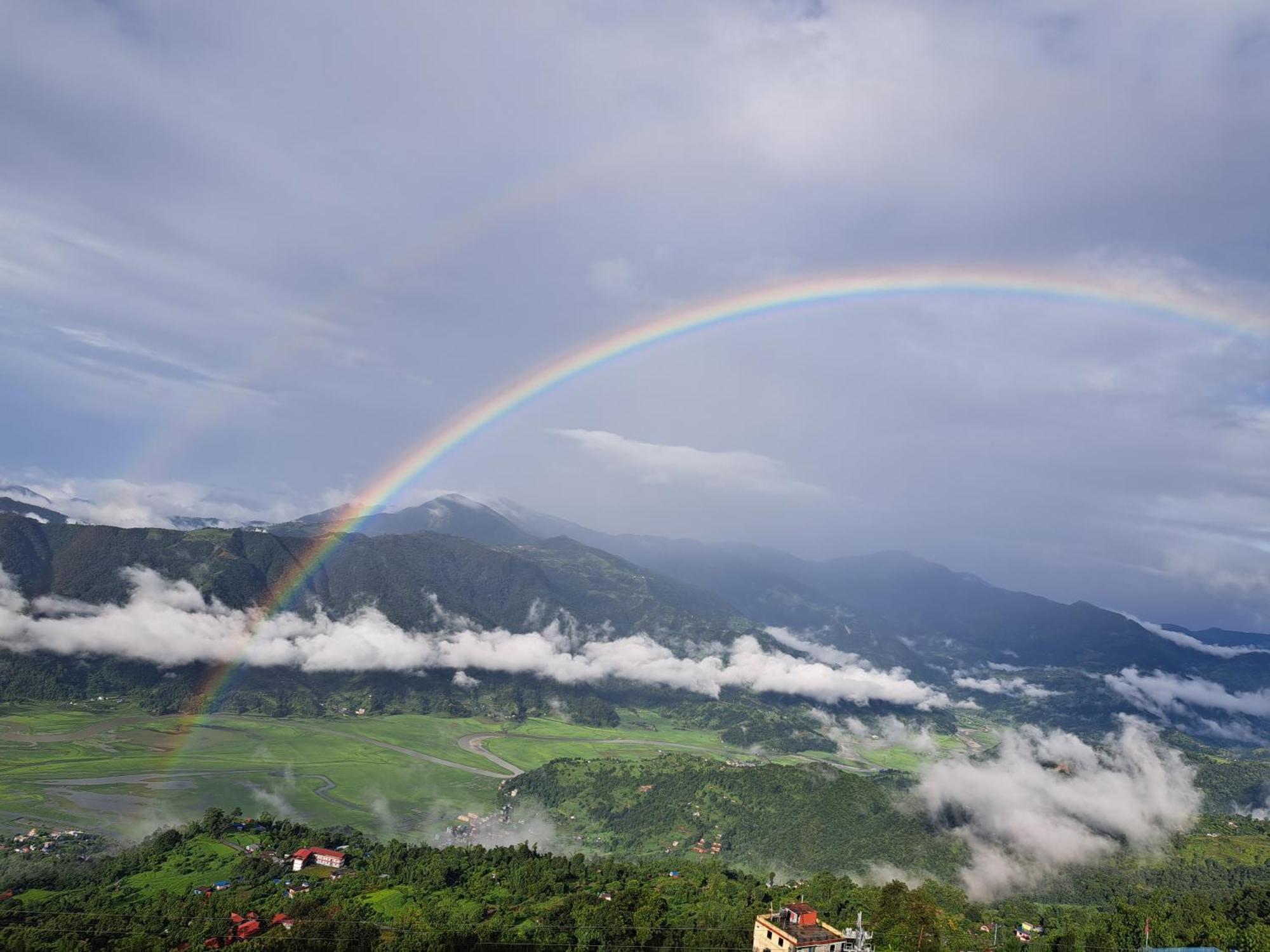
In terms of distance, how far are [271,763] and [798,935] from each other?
10500 cm

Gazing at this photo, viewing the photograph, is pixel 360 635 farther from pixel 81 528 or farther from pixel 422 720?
pixel 81 528

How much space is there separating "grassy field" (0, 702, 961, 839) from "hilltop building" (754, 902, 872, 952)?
201ft

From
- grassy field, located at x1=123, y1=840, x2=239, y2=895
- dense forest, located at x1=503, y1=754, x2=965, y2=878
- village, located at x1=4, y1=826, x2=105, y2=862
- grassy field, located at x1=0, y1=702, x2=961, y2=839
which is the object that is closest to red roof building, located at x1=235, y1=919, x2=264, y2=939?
grassy field, located at x1=123, y1=840, x2=239, y2=895

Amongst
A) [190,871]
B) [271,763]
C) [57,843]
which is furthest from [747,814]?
Result: [271,763]

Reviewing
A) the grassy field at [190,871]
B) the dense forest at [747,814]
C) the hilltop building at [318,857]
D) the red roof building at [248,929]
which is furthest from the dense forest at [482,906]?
the dense forest at [747,814]

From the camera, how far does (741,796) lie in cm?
9944

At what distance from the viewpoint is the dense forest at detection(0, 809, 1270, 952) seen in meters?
45.2

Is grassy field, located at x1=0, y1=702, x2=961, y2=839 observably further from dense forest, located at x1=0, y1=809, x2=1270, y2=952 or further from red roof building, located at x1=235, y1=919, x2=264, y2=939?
red roof building, located at x1=235, y1=919, x2=264, y2=939

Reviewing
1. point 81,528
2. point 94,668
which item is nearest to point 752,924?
point 94,668

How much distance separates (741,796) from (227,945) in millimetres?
71078

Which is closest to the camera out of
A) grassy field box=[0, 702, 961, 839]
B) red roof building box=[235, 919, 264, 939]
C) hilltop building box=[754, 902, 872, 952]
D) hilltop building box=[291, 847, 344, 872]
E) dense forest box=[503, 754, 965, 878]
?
hilltop building box=[754, 902, 872, 952]

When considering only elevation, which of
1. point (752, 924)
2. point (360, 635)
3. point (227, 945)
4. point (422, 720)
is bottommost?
point (422, 720)

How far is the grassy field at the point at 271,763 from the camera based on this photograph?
3593 inches

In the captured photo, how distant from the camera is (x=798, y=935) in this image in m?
42.1
